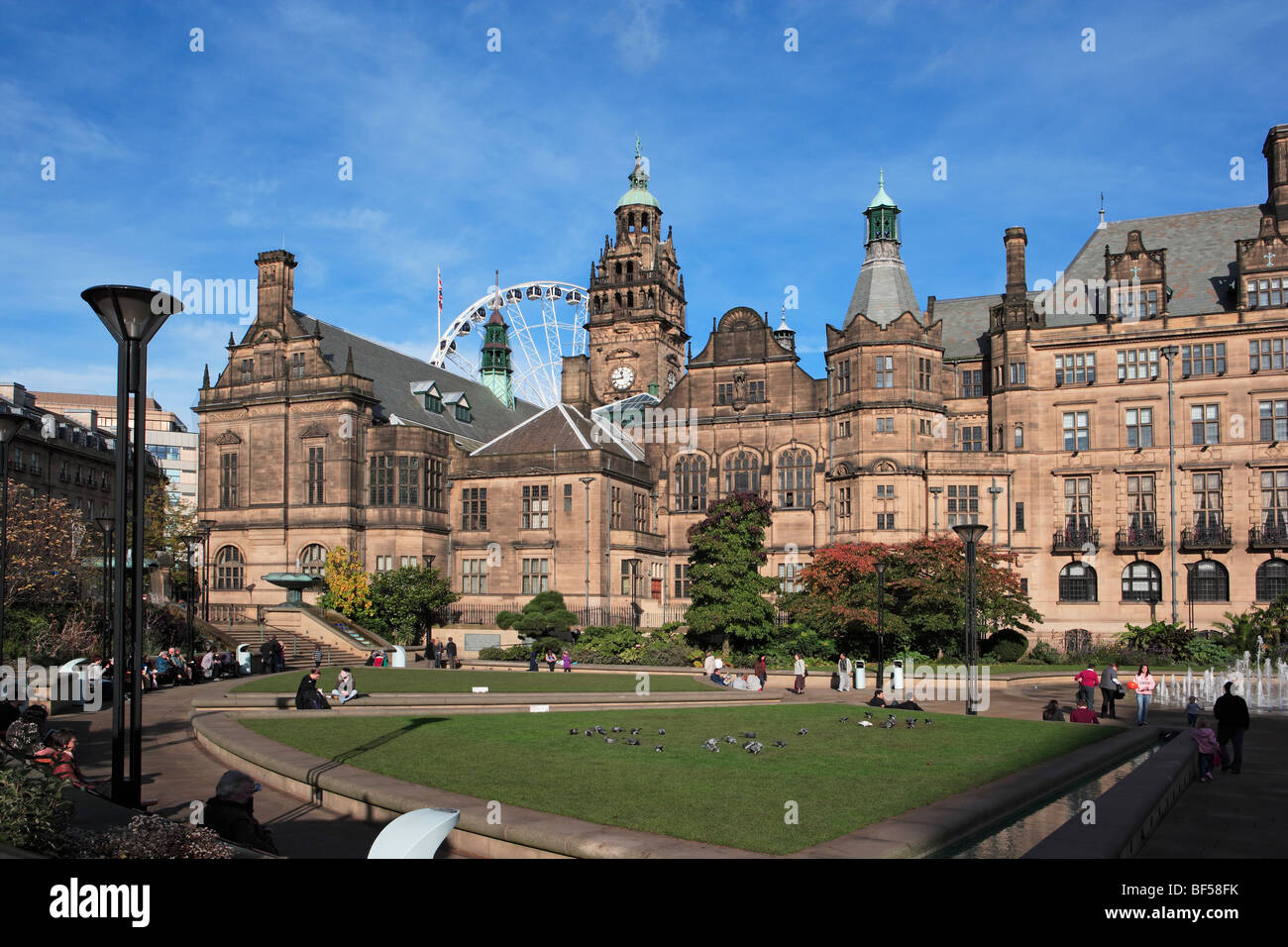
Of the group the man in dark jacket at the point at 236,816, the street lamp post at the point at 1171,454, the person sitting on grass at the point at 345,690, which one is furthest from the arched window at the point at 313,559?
the man in dark jacket at the point at 236,816

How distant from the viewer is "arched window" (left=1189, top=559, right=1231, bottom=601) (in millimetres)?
53781

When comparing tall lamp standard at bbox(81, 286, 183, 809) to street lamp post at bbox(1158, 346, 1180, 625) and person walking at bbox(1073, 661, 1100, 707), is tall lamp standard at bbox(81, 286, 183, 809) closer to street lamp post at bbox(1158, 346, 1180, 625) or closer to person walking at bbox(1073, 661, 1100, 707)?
person walking at bbox(1073, 661, 1100, 707)

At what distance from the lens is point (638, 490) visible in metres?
63.9

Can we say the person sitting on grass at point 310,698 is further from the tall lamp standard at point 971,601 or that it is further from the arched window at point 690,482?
the arched window at point 690,482

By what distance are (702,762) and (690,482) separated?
47257mm

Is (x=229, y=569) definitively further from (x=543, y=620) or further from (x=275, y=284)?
→ (x=543, y=620)

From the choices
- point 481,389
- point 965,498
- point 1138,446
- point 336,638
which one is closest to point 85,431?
point 481,389

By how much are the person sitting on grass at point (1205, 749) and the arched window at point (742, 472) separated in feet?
143

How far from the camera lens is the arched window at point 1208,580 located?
53.8 m

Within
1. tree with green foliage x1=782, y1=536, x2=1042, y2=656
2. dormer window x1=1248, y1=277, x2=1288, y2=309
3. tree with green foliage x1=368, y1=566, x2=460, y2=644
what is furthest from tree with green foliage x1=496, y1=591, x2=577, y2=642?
dormer window x1=1248, y1=277, x2=1288, y2=309

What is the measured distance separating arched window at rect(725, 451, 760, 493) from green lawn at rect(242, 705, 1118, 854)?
3586 cm

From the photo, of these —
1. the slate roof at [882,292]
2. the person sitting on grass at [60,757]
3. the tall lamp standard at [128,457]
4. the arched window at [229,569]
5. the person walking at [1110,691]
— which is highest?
the slate roof at [882,292]

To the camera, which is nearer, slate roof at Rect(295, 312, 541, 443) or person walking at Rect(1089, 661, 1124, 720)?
person walking at Rect(1089, 661, 1124, 720)
